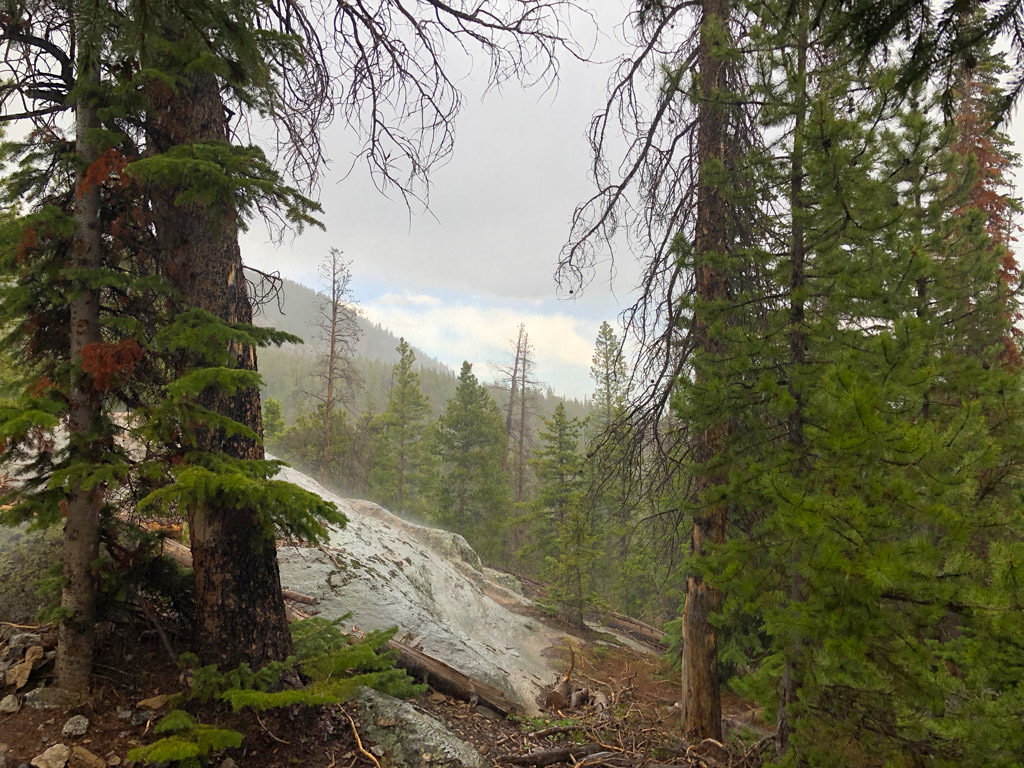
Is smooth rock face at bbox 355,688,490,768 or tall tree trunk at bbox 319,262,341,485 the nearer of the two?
smooth rock face at bbox 355,688,490,768

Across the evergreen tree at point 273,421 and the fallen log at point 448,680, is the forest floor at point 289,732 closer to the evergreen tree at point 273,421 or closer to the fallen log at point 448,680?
the fallen log at point 448,680

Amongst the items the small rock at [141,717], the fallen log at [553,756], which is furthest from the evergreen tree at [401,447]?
the small rock at [141,717]

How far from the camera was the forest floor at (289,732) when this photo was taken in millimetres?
3068

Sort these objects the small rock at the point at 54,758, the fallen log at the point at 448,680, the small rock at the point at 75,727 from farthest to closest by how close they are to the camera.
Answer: the fallen log at the point at 448,680 → the small rock at the point at 75,727 → the small rock at the point at 54,758

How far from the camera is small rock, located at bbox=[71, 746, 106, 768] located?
2.88 meters

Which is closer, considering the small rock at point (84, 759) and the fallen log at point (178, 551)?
the small rock at point (84, 759)

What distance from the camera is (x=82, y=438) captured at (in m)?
3.29

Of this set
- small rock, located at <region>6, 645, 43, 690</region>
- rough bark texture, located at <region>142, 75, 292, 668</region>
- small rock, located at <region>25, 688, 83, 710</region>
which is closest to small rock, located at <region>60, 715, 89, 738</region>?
small rock, located at <region>25, 688, 83, 710</region>

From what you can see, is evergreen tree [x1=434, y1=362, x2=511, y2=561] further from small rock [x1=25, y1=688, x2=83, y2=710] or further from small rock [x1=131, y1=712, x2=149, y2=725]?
small rock [x1=25, y1=688, x2=83, y2=710]

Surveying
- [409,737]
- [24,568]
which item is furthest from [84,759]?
[24,568]

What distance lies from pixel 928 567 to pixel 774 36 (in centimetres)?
428

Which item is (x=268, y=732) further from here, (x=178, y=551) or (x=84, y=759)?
(x=178, y=551)

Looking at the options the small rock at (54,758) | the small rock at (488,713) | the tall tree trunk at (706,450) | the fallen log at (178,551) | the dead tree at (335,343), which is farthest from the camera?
the dead tree at (335,343)

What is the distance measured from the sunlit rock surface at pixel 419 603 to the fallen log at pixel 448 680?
54cm
